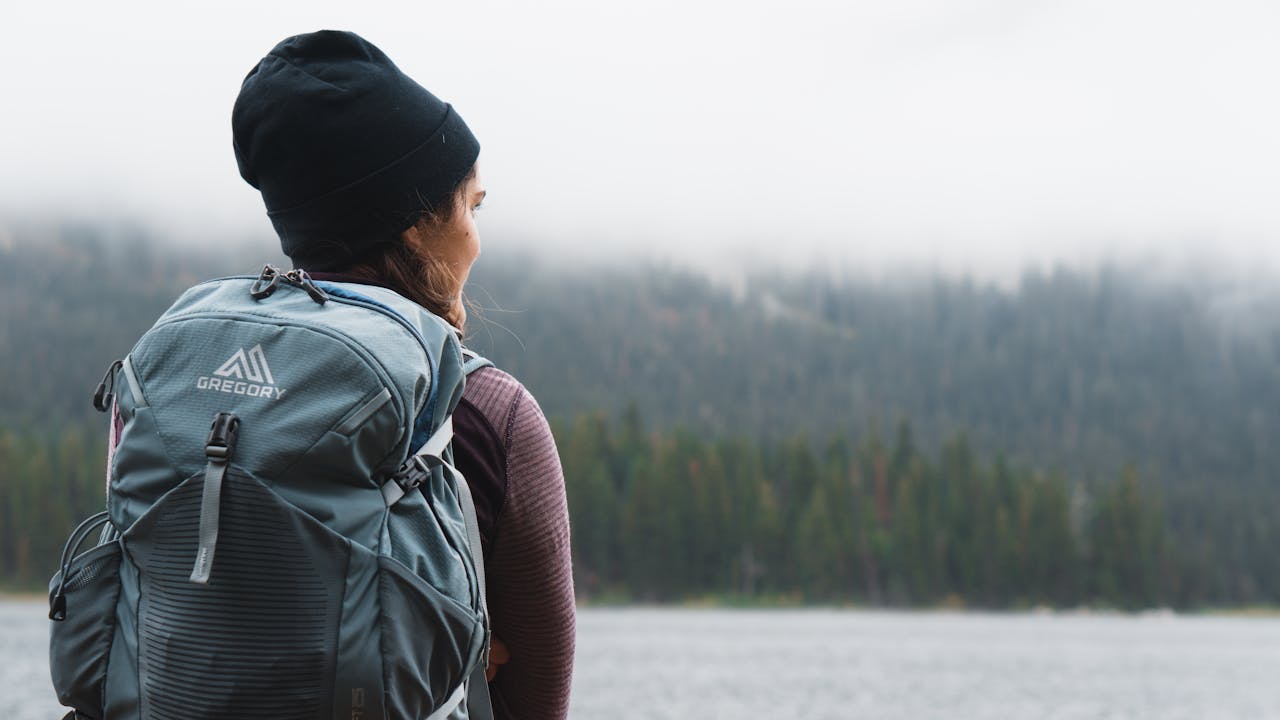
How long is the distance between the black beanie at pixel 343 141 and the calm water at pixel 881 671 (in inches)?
1156

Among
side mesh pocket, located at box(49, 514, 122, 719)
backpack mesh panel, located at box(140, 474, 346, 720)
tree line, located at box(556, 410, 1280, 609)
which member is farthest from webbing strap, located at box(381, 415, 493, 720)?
tree line, located at box(556, 410, 1280, 609)

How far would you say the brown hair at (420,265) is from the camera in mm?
2389

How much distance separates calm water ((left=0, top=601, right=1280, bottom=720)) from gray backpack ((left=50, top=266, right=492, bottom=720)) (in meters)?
29.3

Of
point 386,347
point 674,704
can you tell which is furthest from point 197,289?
point 674,704

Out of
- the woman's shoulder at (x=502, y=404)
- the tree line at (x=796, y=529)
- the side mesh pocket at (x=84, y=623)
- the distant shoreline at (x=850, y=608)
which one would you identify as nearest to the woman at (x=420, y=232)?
the woman's shoulder at (x=502, y=404)

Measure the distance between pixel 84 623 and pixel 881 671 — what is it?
168 feet

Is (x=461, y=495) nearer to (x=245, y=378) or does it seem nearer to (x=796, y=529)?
(x=245, y=378)

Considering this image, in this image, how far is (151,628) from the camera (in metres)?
2.05

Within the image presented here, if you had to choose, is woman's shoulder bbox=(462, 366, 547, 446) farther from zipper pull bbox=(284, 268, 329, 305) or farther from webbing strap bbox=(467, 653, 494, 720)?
webbing strap bbox=(467, 653, 494, 720)

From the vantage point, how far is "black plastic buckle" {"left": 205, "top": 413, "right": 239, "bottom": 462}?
1.99 m

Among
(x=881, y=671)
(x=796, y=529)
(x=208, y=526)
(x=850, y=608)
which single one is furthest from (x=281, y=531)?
(x=850, y=608)

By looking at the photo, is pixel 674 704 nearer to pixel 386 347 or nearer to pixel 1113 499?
pixel 386 347

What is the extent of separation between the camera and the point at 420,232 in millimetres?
2391

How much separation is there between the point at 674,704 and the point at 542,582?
36.3m
